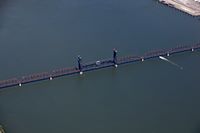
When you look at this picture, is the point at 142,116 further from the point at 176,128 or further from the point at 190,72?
the point at 190,72

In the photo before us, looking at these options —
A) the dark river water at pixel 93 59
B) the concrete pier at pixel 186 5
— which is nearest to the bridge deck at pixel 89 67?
the dark river water at pixel 93 59

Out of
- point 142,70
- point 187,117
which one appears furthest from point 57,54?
point 187,117

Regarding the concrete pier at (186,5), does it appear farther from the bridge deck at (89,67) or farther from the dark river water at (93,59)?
the bridge deck at (89,67)

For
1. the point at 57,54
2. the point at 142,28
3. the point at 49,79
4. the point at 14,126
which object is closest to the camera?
the point at 14,126

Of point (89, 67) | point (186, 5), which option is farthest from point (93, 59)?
point (186, 5)

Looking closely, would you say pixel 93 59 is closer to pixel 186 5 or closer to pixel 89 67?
pixel 89 67

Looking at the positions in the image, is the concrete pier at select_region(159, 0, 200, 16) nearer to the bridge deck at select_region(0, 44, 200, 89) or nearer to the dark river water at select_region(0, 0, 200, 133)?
the dark river water at select_region(0, 0, 200, 133)

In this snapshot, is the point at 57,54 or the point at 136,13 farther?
the point at 136,13
